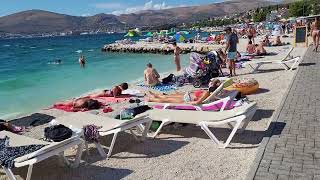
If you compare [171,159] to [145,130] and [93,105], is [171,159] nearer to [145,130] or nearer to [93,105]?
[145,130]

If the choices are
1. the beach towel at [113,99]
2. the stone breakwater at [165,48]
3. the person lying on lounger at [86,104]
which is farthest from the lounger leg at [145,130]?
the stone breakwater at [165,48]

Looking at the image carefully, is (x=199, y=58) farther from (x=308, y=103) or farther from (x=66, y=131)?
(x=66, y=131)

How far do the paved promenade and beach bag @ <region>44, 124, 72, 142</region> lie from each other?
97.8 inches

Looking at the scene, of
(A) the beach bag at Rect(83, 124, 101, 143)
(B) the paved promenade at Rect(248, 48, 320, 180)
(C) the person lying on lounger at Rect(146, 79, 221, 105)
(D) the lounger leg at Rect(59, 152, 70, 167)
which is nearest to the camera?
(B) the paved promenade at Rect(248, 48, 320, 180)

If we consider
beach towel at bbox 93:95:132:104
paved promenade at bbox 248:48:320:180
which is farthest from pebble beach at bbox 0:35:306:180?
beach towel at bbox 93:95:132:104

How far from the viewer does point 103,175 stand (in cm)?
557

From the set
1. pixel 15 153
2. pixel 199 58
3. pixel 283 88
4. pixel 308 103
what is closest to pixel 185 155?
pixel 15 153

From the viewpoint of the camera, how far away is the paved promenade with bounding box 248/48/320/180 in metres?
4.73

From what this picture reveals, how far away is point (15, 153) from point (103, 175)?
3.75 ft

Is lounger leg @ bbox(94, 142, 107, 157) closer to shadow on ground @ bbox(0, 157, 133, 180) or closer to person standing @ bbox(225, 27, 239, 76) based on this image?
shadow on ground @ bbox(0, 157, 133, 180)

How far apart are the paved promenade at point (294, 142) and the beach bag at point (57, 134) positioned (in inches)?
97.8

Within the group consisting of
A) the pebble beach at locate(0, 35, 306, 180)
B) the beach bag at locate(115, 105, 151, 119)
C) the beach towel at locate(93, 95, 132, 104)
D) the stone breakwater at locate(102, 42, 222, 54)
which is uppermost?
the beach bag at locate(115, 105, 151, 119)

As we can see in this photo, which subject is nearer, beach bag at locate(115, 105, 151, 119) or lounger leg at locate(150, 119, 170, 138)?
lounger leg at locate(150, 119, 170, 138)

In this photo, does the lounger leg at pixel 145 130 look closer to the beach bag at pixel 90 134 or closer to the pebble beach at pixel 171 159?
the pebble beach at pixel 171 159
